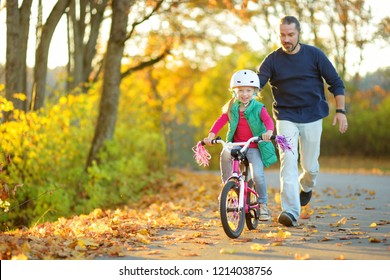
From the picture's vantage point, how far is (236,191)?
779 centimetres

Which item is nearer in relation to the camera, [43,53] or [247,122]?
[247,122]

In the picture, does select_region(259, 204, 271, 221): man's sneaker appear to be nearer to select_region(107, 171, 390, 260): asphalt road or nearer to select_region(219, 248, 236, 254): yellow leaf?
select_region(107, 171, 390, 260): asphalt road

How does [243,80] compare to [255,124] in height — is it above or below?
above

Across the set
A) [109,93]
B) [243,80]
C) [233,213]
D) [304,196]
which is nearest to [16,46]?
[109,93]

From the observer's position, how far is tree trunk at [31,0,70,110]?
1431cm

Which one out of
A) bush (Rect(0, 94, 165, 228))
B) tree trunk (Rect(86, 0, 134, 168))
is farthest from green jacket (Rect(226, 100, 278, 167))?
tree trunk (Rect(86, 0, 134, 168))

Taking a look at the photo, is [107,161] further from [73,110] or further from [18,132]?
[18,132]

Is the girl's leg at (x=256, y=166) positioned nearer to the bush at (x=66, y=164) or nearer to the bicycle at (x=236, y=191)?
the bicycle at (x=236, y=191)

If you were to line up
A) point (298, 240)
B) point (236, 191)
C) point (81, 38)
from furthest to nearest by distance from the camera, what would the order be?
point (81, 38)
point (236, 191)
point (298, 240)

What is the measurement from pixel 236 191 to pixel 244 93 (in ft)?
3.66

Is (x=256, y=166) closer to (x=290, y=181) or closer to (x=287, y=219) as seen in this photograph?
(x=290, y=181)

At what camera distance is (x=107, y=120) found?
55.2ft

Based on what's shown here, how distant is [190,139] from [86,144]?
30.7 metres
